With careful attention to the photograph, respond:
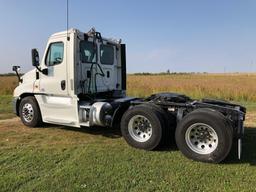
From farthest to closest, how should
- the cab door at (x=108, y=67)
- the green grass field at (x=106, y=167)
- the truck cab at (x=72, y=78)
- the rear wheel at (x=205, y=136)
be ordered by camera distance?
the cab door at (x=108, y=67) → the truck cab at (x=72, y=78) → the rear wheel at (x=205, y=136) → the green grass field at (x=106, y=167)

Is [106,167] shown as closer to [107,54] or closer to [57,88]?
[57,88]

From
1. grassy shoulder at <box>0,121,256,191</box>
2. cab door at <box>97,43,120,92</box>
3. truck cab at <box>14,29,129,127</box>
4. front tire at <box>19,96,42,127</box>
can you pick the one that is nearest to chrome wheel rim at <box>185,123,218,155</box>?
grassy shoulder at <box>0,121,256,191</box>

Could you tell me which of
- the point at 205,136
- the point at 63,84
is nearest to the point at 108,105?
the point at 63,84

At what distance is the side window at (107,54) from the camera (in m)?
8.56

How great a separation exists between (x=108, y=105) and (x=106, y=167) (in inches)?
87.7

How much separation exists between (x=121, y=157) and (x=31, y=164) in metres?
1.61

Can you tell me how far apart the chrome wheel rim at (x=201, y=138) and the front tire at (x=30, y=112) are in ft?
14.6

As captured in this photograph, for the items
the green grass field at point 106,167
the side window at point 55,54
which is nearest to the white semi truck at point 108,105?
the side window at point 55,54

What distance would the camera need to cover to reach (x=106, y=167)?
5355 millimetres

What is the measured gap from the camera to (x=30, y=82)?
28.3 feet

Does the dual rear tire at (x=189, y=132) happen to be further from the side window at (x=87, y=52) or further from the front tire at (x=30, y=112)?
the front tire at (x=30, y=112)

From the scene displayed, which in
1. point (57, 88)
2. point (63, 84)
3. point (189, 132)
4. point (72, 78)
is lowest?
point (189, 132)

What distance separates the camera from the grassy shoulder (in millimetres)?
4578

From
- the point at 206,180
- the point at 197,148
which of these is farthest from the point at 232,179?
the point at 197,148
